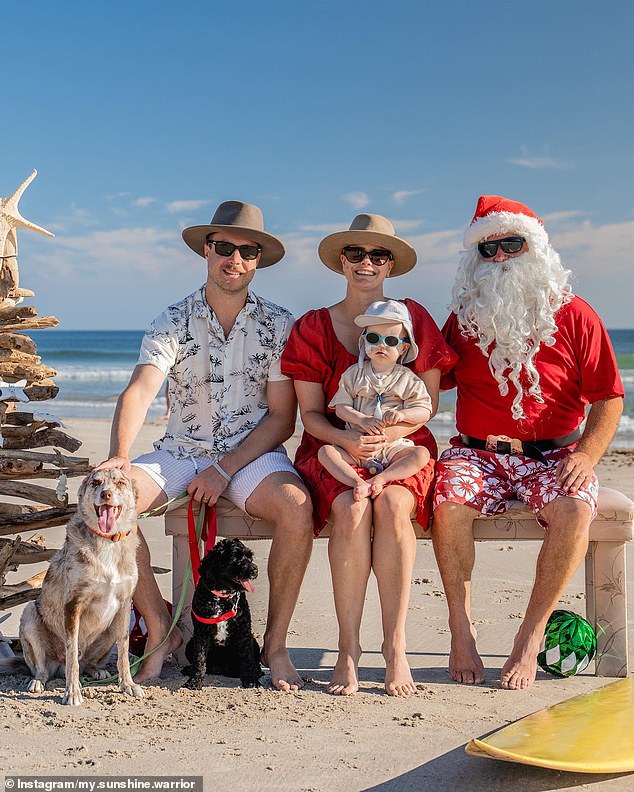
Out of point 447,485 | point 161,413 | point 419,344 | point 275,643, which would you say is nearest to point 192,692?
point 275,643

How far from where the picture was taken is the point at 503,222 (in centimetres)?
472

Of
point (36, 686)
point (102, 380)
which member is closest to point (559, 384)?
point (36, 686)

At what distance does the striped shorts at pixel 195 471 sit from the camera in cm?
430

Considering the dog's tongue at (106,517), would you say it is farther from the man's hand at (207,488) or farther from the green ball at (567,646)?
the green ball at (567,646)

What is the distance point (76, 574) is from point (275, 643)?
3.26 feet

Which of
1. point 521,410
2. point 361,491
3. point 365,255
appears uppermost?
point 365,255

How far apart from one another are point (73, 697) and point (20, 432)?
1504 mm

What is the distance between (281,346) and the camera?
466 cm

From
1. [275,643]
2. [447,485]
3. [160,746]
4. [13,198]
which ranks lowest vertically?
[160,746]

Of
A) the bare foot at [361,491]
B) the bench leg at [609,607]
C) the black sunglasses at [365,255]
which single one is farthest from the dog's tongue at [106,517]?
the bench leg at [609,607]

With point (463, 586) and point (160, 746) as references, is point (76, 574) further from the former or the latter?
point (463, 586)

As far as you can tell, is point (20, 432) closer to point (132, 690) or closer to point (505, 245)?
point (132, 690)

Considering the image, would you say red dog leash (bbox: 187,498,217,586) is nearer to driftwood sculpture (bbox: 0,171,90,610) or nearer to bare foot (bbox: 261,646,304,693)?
bare foot (bbox: 261,646,304,693)

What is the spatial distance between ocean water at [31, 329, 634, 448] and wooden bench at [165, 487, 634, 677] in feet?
10.7
